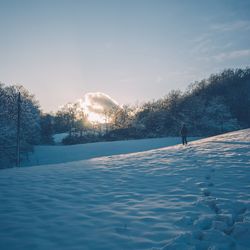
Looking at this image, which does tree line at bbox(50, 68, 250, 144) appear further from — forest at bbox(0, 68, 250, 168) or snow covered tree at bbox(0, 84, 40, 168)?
snow covered tree at bbox(0, 84, 40, 168)

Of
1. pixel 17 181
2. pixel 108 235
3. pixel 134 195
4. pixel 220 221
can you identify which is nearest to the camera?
pixel 108 235

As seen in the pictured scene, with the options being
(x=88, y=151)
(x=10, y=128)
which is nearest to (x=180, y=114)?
(x=88, y=151)

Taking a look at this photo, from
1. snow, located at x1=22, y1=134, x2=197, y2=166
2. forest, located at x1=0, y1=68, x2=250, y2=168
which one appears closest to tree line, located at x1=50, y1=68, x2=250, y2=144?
forest, located at x1=0, y1=68, x2=250, y2=168

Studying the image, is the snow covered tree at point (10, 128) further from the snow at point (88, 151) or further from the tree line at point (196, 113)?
the tree line at point (196, 113)

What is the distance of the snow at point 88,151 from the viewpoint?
1619 inches

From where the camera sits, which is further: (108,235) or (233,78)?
(233,78)

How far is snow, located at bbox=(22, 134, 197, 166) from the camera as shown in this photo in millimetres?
41125

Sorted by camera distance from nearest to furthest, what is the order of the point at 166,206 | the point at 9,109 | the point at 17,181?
the point at 166,206
the point at 17,181
the point at 9,109

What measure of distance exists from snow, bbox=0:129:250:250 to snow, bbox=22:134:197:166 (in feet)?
98.6

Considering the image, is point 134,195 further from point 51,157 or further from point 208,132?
point 208,132

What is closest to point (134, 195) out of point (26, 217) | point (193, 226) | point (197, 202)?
point (197, 202)

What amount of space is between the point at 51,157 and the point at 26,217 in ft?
132

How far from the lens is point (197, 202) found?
6.73 meters

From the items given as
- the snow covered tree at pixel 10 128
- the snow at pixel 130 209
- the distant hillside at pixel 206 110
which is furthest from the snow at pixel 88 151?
the snow at pixel 130 209
